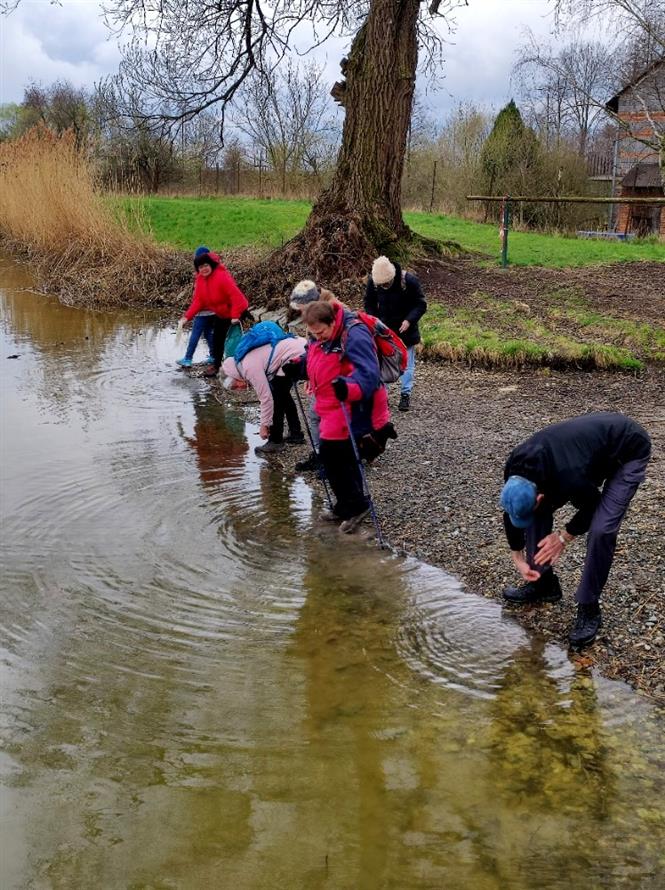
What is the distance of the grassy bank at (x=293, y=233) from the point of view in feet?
60.6

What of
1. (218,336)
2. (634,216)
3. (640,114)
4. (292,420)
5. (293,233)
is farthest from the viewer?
(634,216)

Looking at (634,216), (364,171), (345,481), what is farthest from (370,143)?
(634,216)

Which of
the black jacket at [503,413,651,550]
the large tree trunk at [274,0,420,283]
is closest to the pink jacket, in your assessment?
the black jacket at [503,413,651,550]

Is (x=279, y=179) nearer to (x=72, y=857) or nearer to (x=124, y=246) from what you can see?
(x=124, y=246)

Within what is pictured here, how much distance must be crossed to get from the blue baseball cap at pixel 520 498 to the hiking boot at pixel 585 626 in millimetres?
770

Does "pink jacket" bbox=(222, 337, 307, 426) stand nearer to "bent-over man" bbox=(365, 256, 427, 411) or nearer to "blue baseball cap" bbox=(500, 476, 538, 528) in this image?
"bent-over man" bbox=(365, 256, 427, 411)

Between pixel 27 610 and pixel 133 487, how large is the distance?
2328 millimetres

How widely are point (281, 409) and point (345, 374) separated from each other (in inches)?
89.7

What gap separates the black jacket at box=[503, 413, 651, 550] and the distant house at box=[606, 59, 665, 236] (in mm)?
34352

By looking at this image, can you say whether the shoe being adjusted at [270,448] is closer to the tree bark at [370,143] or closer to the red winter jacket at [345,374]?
the red winter jacket at [345,374]

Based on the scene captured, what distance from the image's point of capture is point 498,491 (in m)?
6.86

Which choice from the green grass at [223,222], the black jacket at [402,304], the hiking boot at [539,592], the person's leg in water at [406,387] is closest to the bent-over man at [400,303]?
the black jacket at [402,304]

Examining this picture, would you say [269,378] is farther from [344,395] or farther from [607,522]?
[607,522]

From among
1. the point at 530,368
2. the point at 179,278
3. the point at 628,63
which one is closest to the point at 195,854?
the point at 530,368
